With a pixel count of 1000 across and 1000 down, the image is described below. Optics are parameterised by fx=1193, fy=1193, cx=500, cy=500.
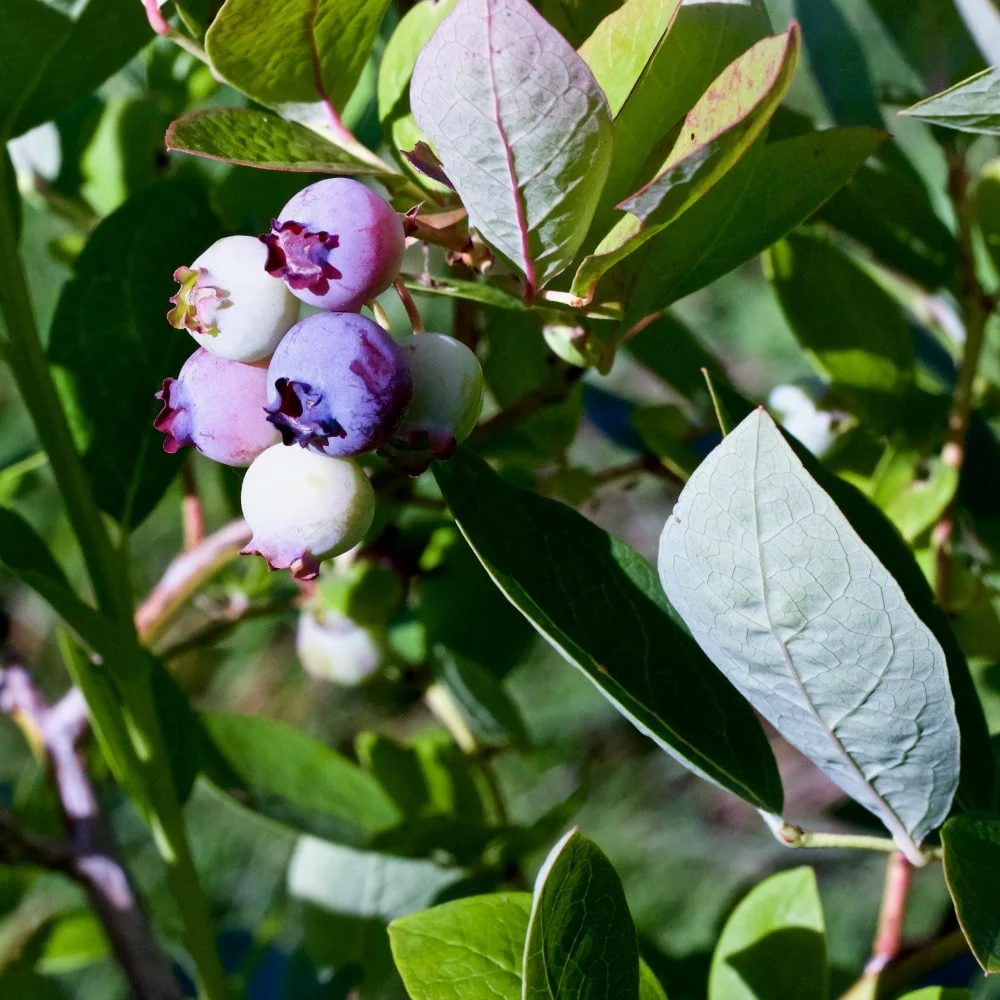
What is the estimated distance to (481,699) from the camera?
1.03 metres

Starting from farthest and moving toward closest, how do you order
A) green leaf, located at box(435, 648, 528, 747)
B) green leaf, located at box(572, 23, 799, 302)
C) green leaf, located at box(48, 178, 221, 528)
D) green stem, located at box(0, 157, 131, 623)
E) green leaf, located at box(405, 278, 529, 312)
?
green leaf, located at box(435, 648, 528, 747)
green leaf, located at box(48, 178, 221, 528)
green stem, located at box(0, 157, 131, 623)
green leaf, located at box(405, 278, 529, 312)
green leaf, located at box(572, 23, 799, 302)

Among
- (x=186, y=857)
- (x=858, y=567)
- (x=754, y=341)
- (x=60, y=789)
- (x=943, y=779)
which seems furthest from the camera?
(x=754, y=341)

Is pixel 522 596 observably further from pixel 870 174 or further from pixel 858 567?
pixel 870 174

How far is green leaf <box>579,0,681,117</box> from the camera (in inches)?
18.1

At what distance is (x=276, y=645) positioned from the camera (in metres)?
3.17

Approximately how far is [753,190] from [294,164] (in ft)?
0.72

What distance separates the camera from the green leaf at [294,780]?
0.91 metres

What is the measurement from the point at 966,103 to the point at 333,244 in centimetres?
28

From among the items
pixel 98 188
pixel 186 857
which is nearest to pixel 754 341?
pixel 98 188

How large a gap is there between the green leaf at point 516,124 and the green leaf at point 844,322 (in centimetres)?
34

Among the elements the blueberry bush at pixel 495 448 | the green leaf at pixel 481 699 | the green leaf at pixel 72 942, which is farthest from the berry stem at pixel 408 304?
the green leaf at pixel 72 942

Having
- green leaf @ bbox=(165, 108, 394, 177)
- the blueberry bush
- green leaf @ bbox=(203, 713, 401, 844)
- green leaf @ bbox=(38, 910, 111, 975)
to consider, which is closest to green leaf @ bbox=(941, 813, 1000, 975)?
the blueberry bush

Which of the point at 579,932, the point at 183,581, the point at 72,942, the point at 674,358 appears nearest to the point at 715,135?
the point at 579,932

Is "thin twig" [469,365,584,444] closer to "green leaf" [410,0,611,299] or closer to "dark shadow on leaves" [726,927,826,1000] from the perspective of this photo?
"green leaf" [410,0,611,299]
